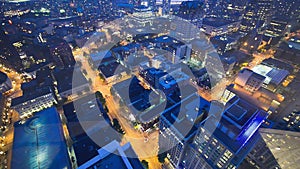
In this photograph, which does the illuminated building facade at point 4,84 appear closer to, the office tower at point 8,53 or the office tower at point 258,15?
the office tower at point 8,53

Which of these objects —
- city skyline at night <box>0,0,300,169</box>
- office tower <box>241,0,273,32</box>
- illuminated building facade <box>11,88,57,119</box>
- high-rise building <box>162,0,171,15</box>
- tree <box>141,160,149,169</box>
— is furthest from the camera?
high-rise building <box>162,0,171,15</box>

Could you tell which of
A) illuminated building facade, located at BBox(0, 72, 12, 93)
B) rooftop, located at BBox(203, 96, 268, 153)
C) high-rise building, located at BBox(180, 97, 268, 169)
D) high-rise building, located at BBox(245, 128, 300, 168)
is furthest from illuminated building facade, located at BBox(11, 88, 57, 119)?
high-rise building, located at BBox(245, 128, 300, 168)

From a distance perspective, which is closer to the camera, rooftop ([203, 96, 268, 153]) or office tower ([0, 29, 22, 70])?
rooftop ([203, 96, 268, 153])

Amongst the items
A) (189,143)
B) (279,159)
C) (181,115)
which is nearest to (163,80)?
(181,115)

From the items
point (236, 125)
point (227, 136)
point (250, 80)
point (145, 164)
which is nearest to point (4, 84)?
point (145, 164)

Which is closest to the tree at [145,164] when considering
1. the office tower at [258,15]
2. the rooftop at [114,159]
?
the rooftop at [114,159]

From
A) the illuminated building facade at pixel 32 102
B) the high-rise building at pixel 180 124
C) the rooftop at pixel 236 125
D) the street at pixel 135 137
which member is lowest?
the street at pixel 135 137

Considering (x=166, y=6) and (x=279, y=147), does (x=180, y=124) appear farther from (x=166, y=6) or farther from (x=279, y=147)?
(x=166, y=6)

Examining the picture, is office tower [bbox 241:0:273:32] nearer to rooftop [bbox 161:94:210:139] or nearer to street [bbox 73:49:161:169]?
rooftop [bbox 161:94:210:139]

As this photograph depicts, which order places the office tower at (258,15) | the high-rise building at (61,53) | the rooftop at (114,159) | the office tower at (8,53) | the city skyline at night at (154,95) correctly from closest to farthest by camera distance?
the city skyline at night at (154,95) < the rooftop at (114,159) < the office tower at (8,53) < the high-rise building at (61,53) < the office tower at (258,15)
